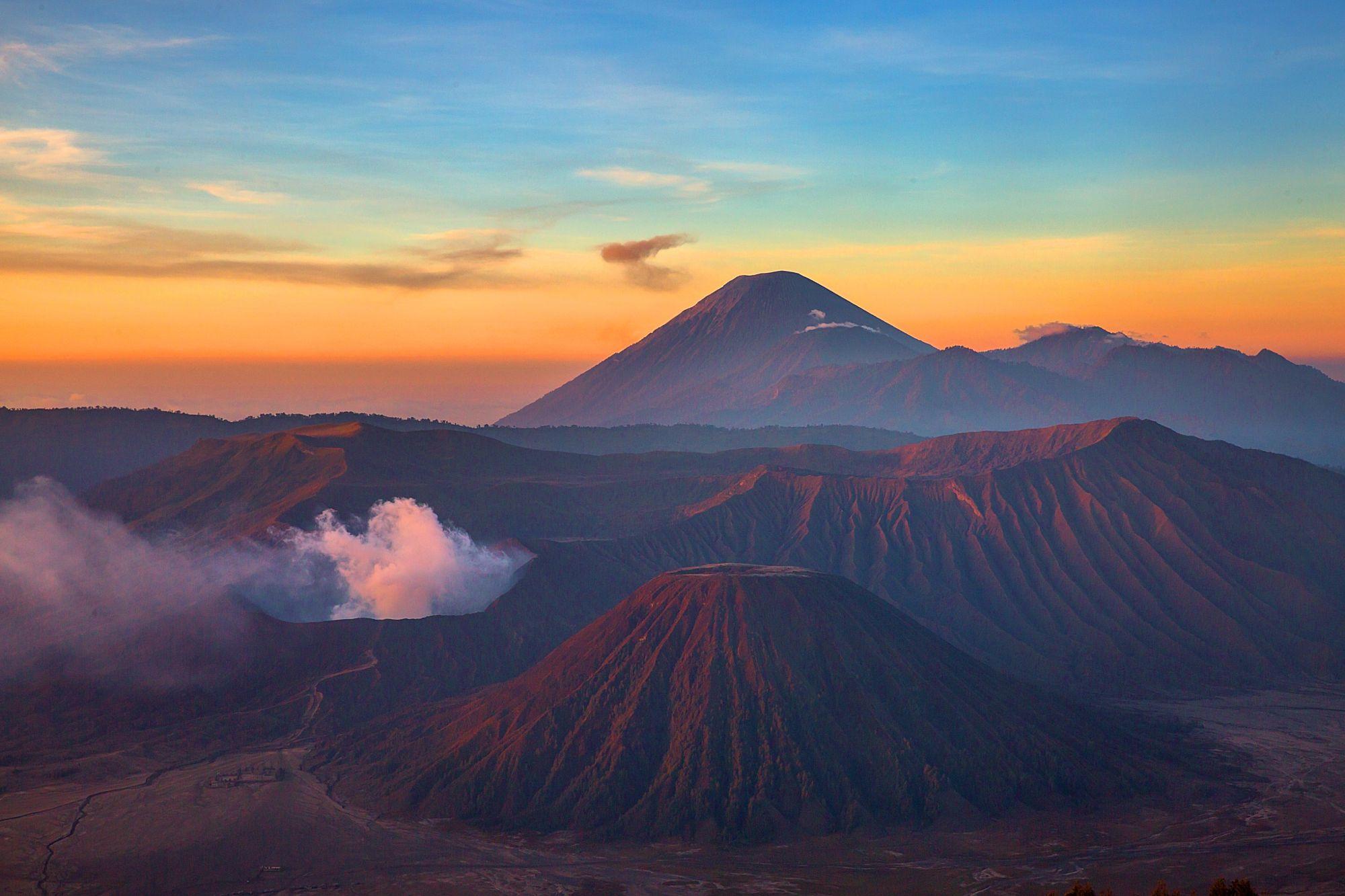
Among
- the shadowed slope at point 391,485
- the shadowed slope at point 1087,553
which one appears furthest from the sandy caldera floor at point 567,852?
the shadowed slope at point 391,485

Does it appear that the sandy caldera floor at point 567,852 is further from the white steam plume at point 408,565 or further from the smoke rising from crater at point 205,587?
the white steam plume at point 408,565

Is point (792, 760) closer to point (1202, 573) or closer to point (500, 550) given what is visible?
point (500, 550)

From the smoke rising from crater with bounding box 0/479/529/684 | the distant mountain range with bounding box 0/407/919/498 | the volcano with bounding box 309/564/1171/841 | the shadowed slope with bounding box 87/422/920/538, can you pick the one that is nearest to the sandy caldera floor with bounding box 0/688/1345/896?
the volcano with bounding box 309/564/1171/841

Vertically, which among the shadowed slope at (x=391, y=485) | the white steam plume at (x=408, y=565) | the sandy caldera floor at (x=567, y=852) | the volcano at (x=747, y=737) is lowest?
the sandy caldera floor at (x=567, y=852)

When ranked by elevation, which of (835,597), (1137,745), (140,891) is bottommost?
(140,891)

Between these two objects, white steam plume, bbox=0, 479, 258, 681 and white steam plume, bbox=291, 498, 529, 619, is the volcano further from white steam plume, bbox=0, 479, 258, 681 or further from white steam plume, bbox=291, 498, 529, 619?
white steam plume, bbox=291, 498, 529, 619

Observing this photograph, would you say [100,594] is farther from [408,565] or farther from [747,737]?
[747,737]

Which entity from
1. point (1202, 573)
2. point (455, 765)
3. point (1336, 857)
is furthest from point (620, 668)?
point (1202, 573)
